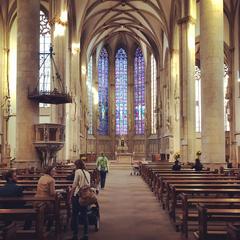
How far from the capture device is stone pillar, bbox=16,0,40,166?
18.0 m

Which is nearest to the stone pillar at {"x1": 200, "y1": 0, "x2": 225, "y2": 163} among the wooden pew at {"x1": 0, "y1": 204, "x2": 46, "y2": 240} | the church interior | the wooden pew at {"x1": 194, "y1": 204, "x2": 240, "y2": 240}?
the church interior

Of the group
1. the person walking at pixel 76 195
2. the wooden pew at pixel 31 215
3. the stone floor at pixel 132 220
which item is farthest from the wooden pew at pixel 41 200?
the wooden pew at pixel 31 215

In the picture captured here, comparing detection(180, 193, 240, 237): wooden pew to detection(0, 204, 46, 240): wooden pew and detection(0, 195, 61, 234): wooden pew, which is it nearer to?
detection(0, 195, 61, 234): wooden pew

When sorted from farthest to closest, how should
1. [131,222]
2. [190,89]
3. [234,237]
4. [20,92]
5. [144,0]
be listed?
1. [144,0]
2. [190,89]
3. [20,92]
4. [131,222]
5. [234,237]

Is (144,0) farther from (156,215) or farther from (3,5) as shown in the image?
(156,215)

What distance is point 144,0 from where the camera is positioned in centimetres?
4141

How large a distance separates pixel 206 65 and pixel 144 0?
23.8 m

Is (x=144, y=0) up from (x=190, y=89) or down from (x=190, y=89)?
up

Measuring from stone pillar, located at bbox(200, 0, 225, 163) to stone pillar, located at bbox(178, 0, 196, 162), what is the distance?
34.3ft

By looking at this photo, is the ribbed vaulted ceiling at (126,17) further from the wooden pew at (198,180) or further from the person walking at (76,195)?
the person walking at (76,195)

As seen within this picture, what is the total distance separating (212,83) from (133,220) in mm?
9833

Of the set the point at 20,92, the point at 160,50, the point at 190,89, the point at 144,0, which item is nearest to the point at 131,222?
the point at 20,92

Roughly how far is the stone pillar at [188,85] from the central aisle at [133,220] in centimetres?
1360

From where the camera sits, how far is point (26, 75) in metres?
18.3
